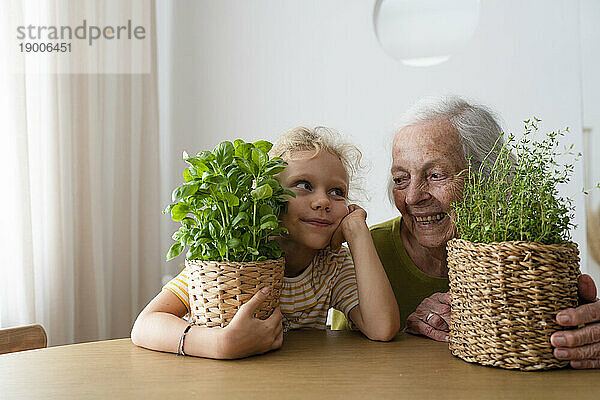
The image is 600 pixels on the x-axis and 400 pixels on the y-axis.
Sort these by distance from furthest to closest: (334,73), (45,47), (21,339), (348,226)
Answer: (334,73)
(45,47)
(21,339)
(348,226)

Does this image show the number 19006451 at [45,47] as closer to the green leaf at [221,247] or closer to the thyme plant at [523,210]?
the green leaf at [221,247]

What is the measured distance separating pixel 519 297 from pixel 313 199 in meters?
0.45

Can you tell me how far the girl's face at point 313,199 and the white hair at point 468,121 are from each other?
0.31m

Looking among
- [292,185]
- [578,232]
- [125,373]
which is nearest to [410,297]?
[292,185]

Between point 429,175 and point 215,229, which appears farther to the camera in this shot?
point 429,175

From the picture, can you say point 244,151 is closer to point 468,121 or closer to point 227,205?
point 227,205

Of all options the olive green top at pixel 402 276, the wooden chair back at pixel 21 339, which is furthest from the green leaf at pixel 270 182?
the wooden chair back at pixel 21 339

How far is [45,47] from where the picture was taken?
2.26 metres

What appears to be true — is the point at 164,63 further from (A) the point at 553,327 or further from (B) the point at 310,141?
(A) the point at 553,327

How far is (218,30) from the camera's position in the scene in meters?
3.05

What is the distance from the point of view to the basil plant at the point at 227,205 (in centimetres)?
95

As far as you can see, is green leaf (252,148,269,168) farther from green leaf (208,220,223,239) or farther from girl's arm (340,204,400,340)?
girl's arm (340,204,400,340)

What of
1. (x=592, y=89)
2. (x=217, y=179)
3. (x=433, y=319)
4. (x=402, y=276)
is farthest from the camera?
(x=592, y=89)

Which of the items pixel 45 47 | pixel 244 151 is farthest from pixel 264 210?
pixel 45 47
